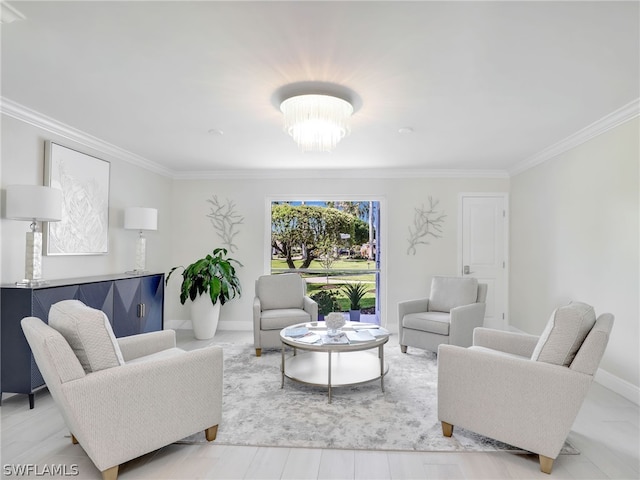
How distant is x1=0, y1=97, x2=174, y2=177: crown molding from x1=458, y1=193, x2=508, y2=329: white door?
14.4ft

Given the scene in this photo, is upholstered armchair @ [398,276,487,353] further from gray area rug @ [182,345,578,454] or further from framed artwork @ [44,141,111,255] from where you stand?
framed artwork @ [44,141,111,255]

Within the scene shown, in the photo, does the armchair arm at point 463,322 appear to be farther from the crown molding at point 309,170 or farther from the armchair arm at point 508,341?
the crown molding at point 309,170

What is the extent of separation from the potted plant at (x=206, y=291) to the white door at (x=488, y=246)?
3.34 m

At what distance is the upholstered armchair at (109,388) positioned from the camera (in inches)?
73.8

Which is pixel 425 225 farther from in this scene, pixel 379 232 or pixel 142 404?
pixel 142 404

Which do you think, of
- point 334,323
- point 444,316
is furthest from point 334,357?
point 444,316

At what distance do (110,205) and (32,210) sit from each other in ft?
4.90

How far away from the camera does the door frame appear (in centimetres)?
560

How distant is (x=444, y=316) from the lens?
14.1 ft

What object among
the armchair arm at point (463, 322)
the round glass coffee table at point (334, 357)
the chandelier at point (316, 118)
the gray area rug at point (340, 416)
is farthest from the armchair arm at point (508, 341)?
the chandelier at point (316, 118)

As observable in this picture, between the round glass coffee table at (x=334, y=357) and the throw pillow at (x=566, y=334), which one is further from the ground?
the throw pillow at (x=566, y=334)

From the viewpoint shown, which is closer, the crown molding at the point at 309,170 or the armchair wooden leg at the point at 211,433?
the armchair wooden leg at the point at 211,433

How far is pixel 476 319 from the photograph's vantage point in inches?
168

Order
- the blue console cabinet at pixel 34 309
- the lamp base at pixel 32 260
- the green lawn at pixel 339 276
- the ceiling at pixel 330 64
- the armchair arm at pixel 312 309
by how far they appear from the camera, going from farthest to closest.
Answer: the green lawn at pixel 339 276, the armchair arm at pixel 312 309, the lamp base at pixel 32 260, the blue console cabinet at pixel 34 309, the ceiling at pixel 330 64
